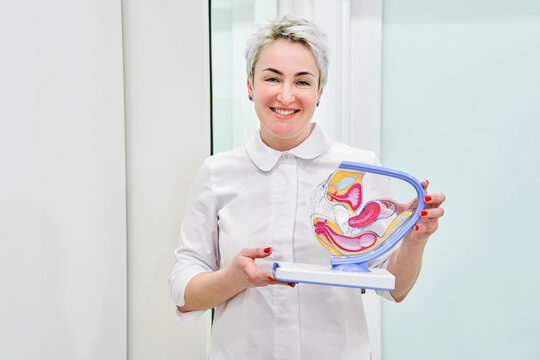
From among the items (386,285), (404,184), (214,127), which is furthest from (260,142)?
(404,184)

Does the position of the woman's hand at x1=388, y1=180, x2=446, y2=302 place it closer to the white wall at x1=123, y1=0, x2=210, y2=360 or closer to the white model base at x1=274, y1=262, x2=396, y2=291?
the white model base at x1=274, y1=262, x2=396, y2=291

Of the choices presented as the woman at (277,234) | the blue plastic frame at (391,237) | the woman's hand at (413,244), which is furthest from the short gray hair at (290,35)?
the woman's hand at (413,244)

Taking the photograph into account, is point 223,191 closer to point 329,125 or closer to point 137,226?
point 137,226

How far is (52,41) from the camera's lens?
38.5 inches

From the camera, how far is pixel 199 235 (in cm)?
102

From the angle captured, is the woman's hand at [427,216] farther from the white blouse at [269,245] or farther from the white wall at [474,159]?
the white wall at [474,159]

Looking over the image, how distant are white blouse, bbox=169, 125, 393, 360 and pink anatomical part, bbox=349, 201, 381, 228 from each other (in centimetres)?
11

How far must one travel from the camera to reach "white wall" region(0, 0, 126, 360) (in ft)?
2.88

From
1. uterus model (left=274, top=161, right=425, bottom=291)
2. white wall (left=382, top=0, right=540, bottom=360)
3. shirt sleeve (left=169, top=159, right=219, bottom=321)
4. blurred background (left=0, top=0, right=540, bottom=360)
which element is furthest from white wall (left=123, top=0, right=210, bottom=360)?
white wall (left=382, top=0, right=540, bottom=360)

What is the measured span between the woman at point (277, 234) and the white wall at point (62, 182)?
277 millimetres

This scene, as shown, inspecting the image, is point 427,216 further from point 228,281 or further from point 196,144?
point 196,144

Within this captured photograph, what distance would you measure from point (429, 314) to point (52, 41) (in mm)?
1422

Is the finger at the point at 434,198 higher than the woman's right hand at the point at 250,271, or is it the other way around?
the finger at the point at 434,198

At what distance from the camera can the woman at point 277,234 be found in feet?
3.08
